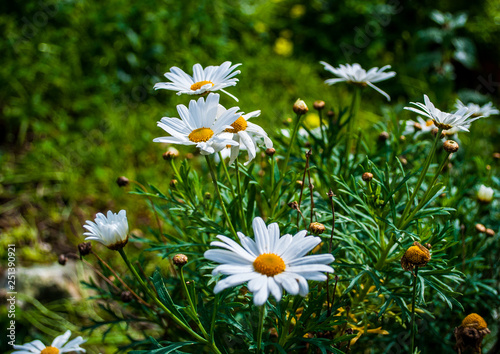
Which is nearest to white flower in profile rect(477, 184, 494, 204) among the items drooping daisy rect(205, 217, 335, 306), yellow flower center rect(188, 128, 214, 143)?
drooping daisy rect(205, 217, 335, 306)

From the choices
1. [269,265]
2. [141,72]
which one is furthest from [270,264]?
[141,72]

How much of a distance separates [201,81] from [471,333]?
0.82 m

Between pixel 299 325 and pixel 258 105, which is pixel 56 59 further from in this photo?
pixel 299 325

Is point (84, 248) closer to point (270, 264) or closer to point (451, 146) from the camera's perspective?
point (270, 264)

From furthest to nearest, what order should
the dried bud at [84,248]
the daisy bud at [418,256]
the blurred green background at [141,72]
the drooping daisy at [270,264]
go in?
the blurred green background at [141,72], the dried bud at [84,248], the daisy bud at [418,256], the drooping daisy at [270,264]

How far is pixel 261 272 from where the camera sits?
736 mm

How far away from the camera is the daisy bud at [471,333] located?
89 centimetres

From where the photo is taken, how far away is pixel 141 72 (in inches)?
122

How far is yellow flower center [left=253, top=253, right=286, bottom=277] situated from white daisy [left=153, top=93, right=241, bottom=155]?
231 mm

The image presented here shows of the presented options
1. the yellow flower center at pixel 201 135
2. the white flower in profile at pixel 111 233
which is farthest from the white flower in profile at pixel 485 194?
the white flower in profile at pixel 111 233

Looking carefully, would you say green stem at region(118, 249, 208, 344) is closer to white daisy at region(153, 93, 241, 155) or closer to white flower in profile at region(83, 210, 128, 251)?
white flower in profile at region(83, 210, 128, 251)

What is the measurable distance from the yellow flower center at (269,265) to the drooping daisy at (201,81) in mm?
372

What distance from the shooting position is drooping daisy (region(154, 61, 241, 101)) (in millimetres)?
959

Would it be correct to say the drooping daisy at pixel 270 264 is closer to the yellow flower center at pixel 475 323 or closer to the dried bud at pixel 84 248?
the yellow flower center at pixel 475 323
